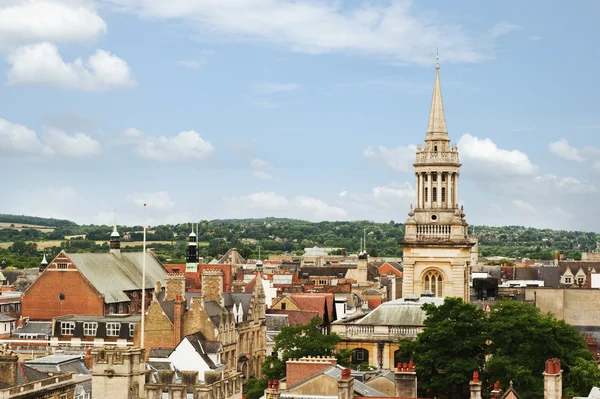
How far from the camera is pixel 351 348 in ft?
261

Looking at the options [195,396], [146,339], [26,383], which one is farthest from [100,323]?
[195,396]

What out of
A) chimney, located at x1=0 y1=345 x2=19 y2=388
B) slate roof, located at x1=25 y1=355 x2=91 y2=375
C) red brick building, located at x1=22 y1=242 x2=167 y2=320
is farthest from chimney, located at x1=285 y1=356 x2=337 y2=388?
red brick building, located at x1=22 y1=242 x2=167 y2=320

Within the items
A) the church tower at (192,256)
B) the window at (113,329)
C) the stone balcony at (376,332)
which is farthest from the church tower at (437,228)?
the church tower at (192,256)

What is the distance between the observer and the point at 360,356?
79750mm

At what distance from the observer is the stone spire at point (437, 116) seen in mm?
98812

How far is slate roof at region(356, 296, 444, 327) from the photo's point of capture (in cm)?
8119

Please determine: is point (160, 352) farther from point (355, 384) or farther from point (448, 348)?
point (355, 384)

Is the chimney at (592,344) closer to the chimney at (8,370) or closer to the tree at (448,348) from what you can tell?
the tree at (448,348)

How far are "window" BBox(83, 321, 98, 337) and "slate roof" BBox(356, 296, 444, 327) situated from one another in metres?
33.3

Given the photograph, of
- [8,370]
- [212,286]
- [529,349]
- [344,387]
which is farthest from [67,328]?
[344,387]

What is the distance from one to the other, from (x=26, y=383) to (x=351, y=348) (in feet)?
90.2

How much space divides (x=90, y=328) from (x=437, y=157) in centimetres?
3638

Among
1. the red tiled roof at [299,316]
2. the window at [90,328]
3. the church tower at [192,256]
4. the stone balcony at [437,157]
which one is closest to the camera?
the stone balcony at [437,157]

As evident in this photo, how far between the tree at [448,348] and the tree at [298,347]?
614cm
